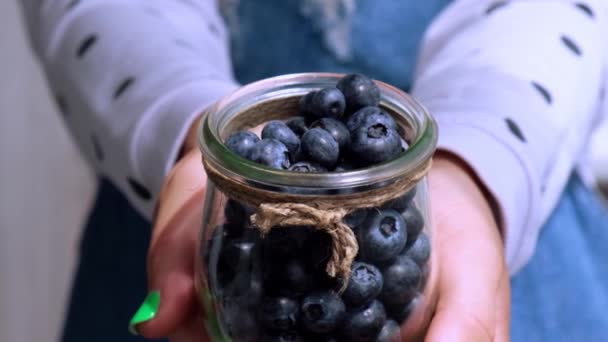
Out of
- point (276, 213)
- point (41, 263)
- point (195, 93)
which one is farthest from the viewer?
point (41, 263)

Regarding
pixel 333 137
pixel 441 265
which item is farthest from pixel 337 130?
pixel 441 265

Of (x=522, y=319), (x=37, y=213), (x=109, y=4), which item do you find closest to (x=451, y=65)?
(x=522, y=319)

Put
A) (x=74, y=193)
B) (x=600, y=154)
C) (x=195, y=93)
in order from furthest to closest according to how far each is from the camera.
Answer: (x=74, y=193) → (x=600, y=154) → (x=195, y=93)

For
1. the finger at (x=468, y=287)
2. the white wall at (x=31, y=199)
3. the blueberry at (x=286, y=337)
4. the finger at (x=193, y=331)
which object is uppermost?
the blueberry at (x=286, y=337)

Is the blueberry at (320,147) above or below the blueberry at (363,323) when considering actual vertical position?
above

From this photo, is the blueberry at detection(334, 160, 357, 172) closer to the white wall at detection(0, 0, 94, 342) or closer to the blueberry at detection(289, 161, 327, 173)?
the blueberry at detection(289, 161, 327, 173)

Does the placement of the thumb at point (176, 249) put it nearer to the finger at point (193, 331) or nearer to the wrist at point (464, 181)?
the finger at point (193, 331)

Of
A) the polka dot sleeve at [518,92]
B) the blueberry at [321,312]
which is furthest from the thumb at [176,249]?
the polka dot sleeve at [518,92]

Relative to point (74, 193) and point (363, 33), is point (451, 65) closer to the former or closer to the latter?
point (363, 33)
